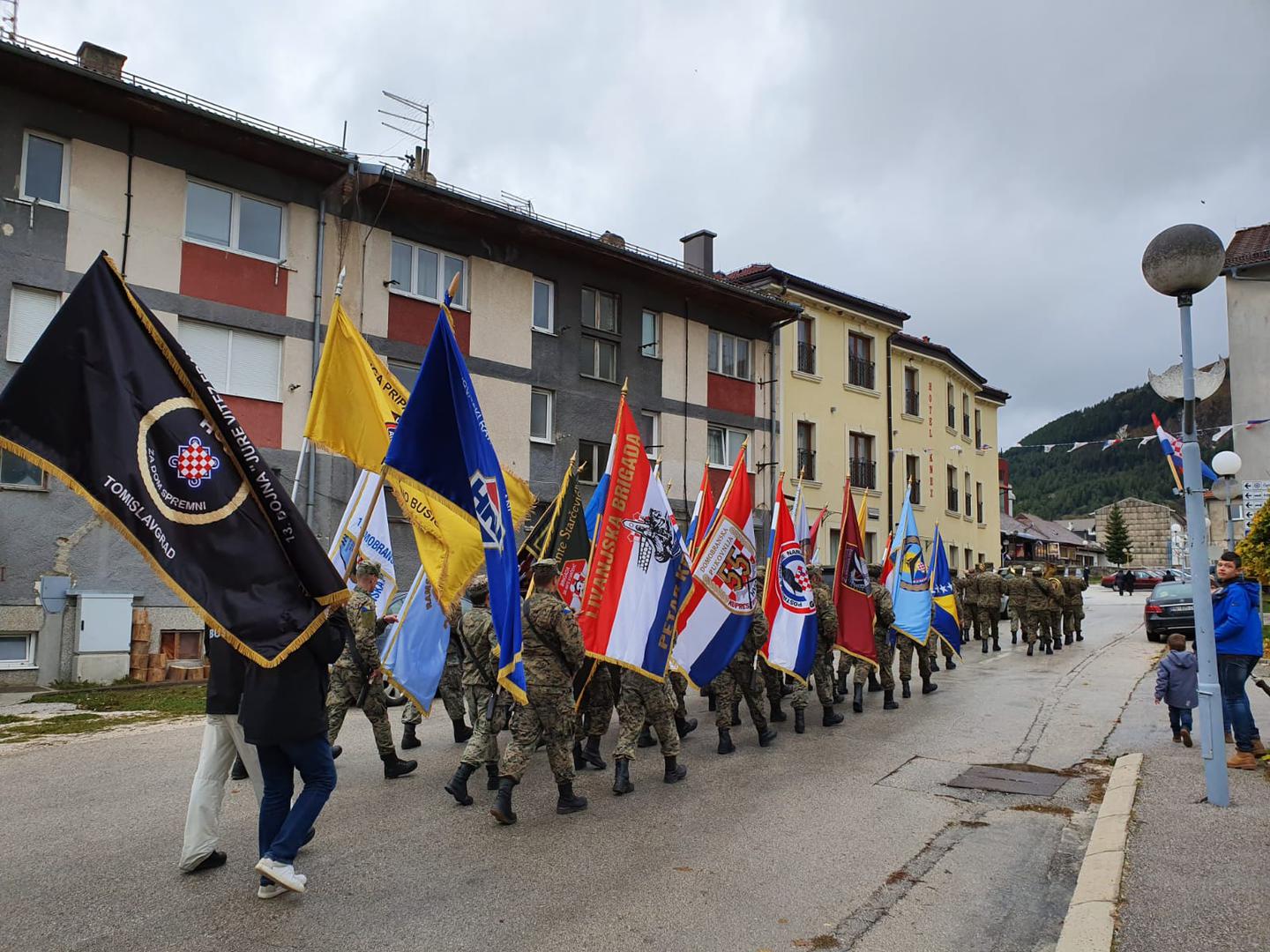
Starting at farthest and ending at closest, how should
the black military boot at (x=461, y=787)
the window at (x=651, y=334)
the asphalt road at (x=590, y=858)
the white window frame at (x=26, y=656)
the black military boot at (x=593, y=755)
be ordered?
the window at (x=651, y=334), the white window frame at (x=26, y=656), the black military boot at (x=593, y=755), the black military boot at (x=461, y=787), the asphalt road at (x=590, y=858)

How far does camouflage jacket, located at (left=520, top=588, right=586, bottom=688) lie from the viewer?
713 cm

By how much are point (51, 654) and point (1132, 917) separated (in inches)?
616

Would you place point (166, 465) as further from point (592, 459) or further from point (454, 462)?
point (592, 459)

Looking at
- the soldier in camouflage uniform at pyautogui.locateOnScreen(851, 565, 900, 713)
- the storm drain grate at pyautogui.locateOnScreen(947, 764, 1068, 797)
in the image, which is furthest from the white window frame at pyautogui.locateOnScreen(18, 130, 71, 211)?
the storm drain grate at pyautogui.locateOnScreen(947, 764, 1068, 797)

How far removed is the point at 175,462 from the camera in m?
4.81

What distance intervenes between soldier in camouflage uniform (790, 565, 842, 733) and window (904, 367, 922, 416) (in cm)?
2395

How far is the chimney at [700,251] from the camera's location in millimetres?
28562

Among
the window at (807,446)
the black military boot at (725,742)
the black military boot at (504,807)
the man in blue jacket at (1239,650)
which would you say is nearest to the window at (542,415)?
the window at (807,446)

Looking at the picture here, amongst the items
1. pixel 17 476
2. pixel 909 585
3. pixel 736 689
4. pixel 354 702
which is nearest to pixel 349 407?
pixel 354 702

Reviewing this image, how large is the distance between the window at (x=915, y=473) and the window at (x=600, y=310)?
14028 millimetres

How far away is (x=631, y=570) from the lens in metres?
8.41

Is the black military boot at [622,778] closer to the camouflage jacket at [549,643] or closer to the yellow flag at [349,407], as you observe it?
the camouflage jacket at [549,643]

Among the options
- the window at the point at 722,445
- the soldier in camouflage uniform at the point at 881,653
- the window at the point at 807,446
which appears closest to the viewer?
the soldier in camouflage uniform at the point at 881,653

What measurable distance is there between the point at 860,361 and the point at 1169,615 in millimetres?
13606
